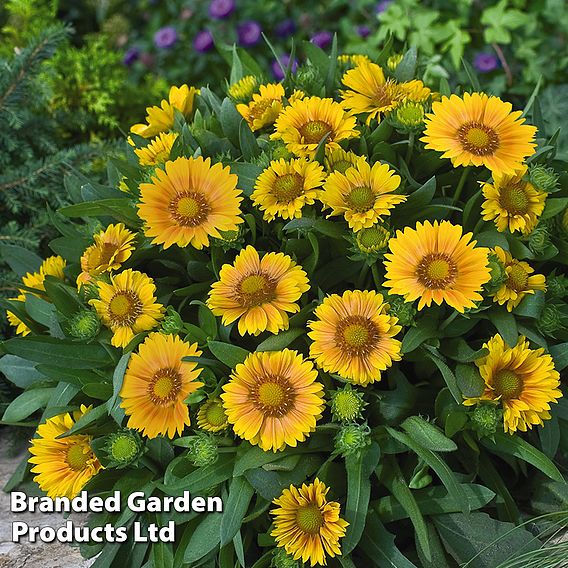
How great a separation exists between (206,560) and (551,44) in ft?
7.44

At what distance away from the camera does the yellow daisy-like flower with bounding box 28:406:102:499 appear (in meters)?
1.29

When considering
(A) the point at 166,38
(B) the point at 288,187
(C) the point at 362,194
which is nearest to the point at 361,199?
(C) the point at 362,194

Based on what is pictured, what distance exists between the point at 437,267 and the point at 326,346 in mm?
196

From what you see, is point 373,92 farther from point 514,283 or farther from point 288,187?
A: point 514,283

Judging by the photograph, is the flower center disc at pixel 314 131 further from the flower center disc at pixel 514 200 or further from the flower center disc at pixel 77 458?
the flower center disc at pixel 77 458

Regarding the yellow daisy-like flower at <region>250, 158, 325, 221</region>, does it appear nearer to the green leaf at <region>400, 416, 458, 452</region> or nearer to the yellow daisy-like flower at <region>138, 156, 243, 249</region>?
the yellow daisy-like flower at <region>138, 156, 243, 249</region>

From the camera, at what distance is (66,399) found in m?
1.36

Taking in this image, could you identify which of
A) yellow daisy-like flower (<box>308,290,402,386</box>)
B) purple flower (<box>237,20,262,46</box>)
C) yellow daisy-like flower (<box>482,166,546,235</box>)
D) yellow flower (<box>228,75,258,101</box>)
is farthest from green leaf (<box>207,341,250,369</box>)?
purple flower (<box>237,20,262,46</box>)

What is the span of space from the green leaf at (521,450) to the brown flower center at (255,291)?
41 centimetres

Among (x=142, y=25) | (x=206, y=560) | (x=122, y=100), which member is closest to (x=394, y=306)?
(x=206, y=560)

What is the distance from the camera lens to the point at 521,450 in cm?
124

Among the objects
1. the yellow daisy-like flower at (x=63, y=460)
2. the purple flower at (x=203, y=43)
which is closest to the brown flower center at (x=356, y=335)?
the yellow daisy-like flower at (x=63, y=460)

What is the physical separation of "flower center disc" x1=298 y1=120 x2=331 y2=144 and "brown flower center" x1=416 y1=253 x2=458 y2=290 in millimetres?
289

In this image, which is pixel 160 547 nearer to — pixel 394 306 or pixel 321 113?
pixel 394 306
